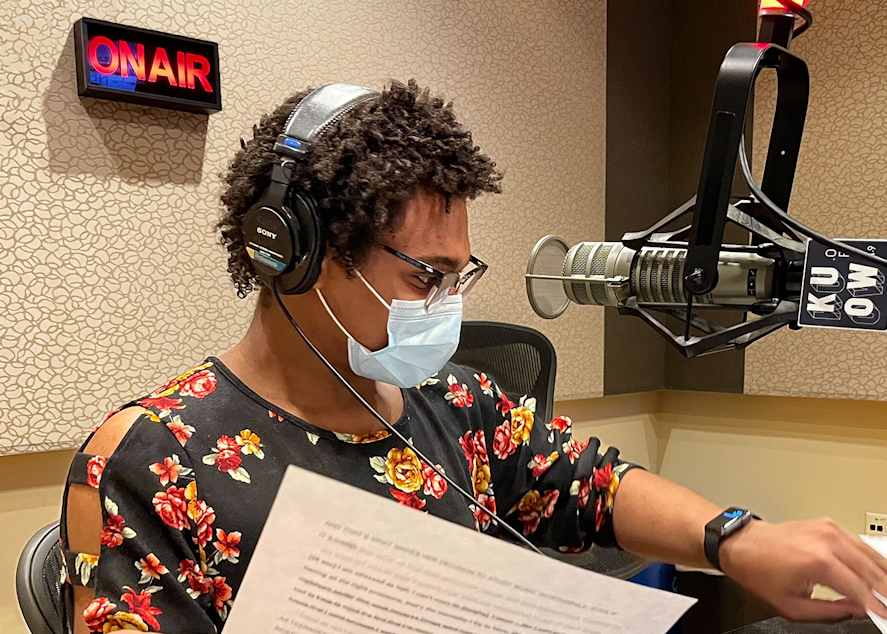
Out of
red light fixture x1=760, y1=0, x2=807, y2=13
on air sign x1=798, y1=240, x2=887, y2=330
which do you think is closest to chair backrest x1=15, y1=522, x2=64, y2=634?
on air sign x1=798, y1=240, x2=887, y2=330

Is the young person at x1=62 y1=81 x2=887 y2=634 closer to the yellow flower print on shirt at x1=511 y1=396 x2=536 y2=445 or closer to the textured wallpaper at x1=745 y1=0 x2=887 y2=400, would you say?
the yellow flower print on shirt at x1=511 y1=396 x2=536 y2=445

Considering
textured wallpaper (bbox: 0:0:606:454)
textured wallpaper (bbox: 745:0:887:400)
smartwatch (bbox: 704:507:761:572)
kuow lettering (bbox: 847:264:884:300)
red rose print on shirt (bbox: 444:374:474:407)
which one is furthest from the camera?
textured wallpaper (bbox: 745:0:887:400)

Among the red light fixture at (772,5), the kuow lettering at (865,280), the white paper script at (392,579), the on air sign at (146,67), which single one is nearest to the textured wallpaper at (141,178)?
the on air sign at (146,67)

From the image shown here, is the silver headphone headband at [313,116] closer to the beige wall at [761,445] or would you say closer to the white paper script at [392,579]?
the white paper script at [392,579]

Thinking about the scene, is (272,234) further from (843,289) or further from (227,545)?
(843,289)

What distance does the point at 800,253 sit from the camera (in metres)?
0.70

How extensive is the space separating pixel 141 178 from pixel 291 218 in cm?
84

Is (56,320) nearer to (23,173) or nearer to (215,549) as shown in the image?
(23,173)

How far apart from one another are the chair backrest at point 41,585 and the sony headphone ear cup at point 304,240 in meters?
0.42

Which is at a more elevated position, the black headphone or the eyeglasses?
the black headphone

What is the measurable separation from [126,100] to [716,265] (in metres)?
1.19

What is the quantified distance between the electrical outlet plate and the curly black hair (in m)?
1.92

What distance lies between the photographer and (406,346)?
90cm

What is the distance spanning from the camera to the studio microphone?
73cm
